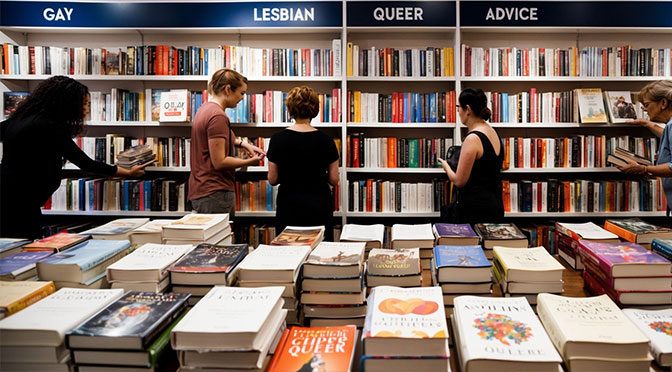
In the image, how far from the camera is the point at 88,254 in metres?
1.37

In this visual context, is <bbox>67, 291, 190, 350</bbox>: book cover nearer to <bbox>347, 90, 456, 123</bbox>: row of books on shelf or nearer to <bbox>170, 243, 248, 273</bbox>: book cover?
<bbox>170, 243, 248, 273</bbox>: book cover

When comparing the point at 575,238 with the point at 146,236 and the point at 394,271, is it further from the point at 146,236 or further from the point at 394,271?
the point at 146,236

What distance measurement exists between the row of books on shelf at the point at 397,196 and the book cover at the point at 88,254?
2.36 m

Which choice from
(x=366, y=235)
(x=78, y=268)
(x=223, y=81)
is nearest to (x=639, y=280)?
(x=366, y=235)

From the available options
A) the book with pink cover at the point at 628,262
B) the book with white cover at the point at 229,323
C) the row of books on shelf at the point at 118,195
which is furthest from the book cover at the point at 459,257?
the row of books on shelf at the point at 118,195

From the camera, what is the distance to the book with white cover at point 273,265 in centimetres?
125

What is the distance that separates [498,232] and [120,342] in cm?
135

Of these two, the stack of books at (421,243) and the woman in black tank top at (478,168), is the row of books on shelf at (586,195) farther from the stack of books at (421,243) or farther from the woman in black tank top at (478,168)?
the stack of books at (421,243)

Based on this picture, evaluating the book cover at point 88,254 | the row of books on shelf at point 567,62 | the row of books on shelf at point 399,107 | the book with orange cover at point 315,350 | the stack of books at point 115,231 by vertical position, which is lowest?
the book with orange cover at point 315,350

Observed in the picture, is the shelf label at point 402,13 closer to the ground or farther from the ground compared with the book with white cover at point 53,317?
farther from the ground

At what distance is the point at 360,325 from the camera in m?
1.25

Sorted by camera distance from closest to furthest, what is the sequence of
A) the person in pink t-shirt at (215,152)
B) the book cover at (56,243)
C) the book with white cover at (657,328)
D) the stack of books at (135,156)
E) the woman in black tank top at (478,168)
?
the book with white cover at (657,328) → the book cover at (56,243) → the woman in black tank top at (478,168) → the person in pink t-shirt at (215,152) → the stack of books at (135,156)

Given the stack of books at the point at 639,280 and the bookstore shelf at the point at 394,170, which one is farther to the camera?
the bookstore shelf at the point at 394,170

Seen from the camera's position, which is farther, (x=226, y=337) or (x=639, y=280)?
(x=639, y=280)
